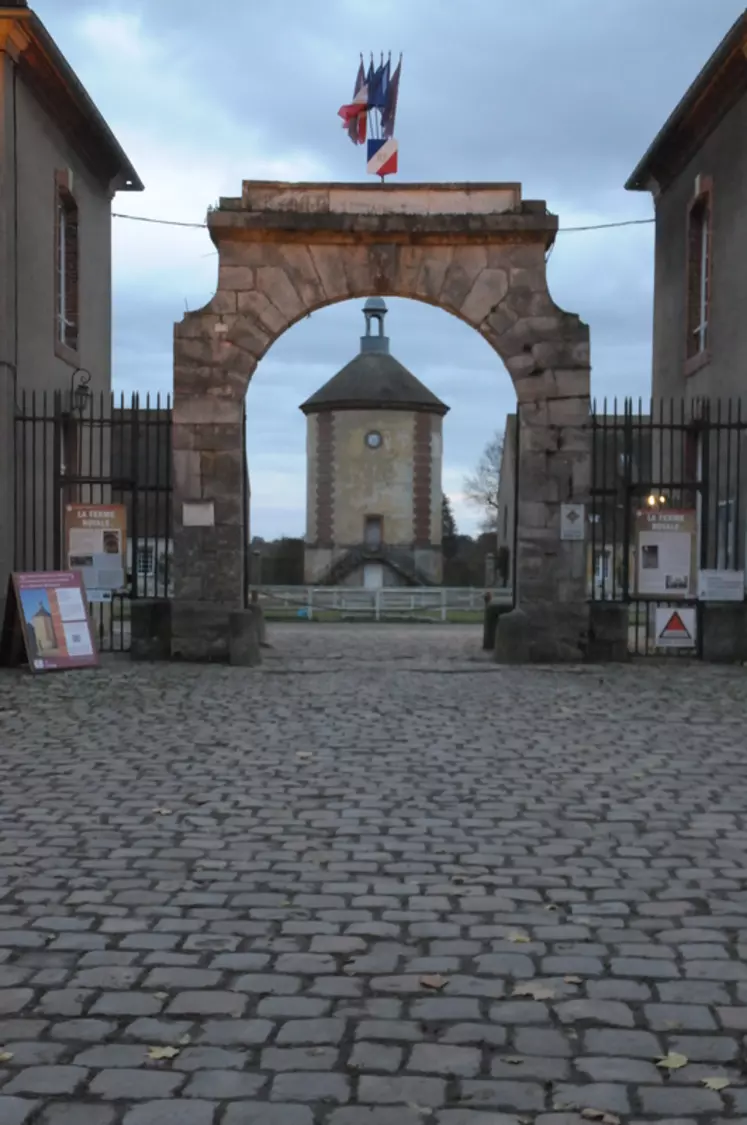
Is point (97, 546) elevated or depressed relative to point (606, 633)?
elevated

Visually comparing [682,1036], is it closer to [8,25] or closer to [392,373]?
[8,25]

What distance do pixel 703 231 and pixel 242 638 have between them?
8.65 metres

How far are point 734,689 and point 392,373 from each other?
120 feet

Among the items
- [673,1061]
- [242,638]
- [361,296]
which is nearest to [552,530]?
[361,296]

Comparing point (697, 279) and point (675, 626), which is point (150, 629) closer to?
point (675, 626)

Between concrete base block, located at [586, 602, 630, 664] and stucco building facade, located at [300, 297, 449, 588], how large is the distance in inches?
1166

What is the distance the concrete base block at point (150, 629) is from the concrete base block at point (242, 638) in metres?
0.88

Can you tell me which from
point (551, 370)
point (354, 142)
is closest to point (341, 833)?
point (551, 370)

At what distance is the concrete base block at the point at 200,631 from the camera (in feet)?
46.5

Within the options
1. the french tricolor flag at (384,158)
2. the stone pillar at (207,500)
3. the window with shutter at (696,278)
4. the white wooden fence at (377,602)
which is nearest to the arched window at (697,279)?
the window with shutter at (696,278)

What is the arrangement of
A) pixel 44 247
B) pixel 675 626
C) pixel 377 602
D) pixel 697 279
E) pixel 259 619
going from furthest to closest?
pixel 377 602, pixel 697 279, pixel 259 619, pixel 44 247, pixel 675 626

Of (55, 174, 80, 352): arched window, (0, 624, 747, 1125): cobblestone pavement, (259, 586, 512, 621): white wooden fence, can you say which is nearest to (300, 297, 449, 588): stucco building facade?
(259, 586, 512, 621): white wooden fence

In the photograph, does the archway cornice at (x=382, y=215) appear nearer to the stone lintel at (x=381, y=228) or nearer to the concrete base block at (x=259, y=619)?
the stone lintel at (x=381, y=228)

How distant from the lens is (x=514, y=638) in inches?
553
